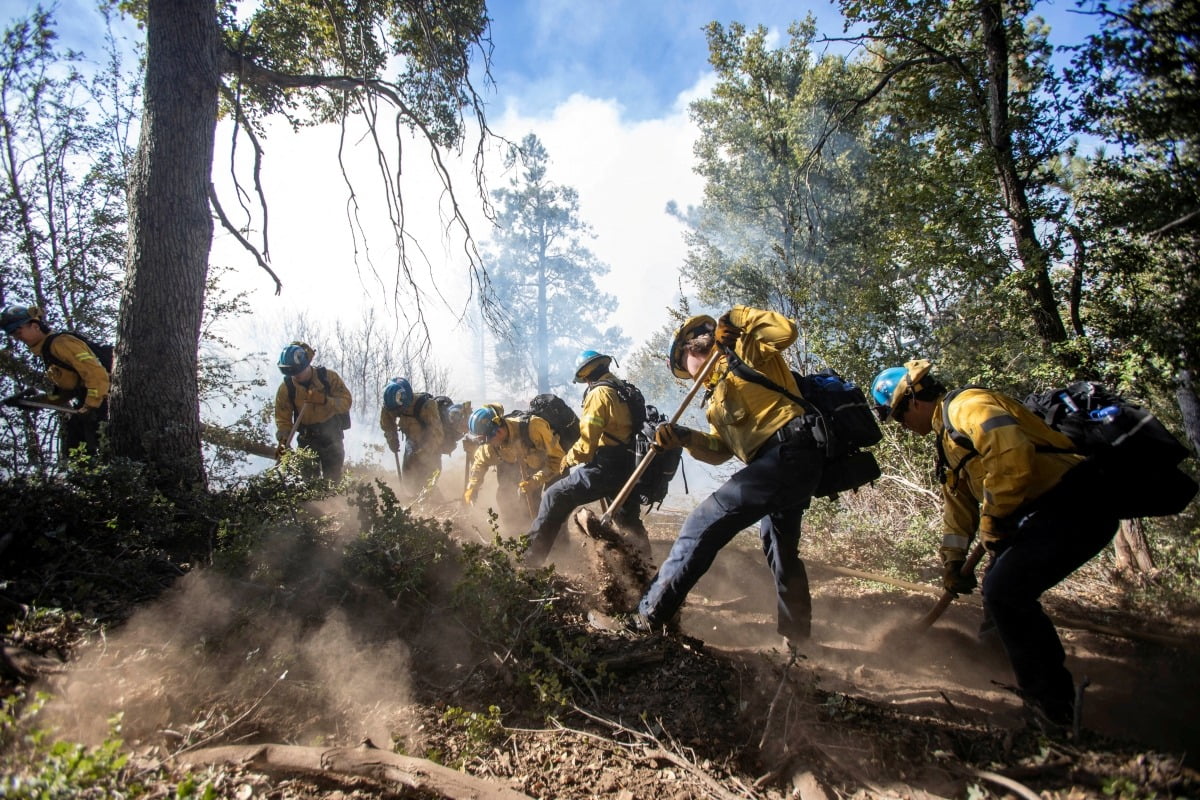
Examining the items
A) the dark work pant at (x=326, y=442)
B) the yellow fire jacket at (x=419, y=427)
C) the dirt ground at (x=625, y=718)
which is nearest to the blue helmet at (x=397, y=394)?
the yellow fire jacket at (x=419, y=427)

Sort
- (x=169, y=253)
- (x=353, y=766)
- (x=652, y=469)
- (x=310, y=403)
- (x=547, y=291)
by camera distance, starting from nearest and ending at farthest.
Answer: (x=353, y=766) → (x=169, y=253) → (x=652, y=469) → (x=310, y=403) → (x=547, y=291)

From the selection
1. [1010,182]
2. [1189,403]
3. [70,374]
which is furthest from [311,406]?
[1189,403]

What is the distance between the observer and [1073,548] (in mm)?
2545

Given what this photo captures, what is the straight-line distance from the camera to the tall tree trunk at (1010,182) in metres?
4.82

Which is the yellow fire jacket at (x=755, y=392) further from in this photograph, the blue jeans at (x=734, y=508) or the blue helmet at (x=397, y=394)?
the blue helmet at (x=397, y=394)

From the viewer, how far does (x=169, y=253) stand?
398 centimetres

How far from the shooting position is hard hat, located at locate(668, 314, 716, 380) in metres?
3.78

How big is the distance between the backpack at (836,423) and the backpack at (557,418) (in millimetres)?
3393

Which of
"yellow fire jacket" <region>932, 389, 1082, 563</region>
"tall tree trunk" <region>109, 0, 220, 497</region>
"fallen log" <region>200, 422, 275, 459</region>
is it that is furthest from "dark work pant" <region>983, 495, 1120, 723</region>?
"fallen log" <region>200, 422, 275, 459</region>

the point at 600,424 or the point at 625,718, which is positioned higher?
the point at 600,424

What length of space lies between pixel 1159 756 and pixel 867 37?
5.96m

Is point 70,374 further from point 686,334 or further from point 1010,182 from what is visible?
point 1010,182

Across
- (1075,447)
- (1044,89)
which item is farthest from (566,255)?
(1075,447)

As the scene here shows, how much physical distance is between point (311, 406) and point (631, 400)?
14.3 ft
